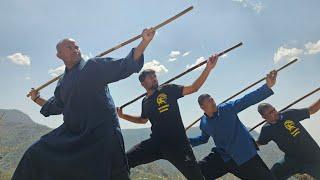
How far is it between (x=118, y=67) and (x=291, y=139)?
4595 mm

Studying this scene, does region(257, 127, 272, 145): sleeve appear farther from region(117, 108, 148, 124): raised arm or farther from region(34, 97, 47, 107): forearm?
region(34, 97, 47, 107): forearm

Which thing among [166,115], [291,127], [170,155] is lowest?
[291,127]

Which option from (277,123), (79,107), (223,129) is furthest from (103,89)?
(277,123)

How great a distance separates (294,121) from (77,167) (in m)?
5.10

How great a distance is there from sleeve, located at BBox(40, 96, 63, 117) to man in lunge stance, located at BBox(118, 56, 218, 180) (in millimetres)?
1658

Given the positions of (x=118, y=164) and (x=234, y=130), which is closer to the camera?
(x=118, y=164)

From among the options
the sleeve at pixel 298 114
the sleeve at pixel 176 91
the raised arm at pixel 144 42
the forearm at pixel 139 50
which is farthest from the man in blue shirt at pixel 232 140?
the forearm at pixel 139 50

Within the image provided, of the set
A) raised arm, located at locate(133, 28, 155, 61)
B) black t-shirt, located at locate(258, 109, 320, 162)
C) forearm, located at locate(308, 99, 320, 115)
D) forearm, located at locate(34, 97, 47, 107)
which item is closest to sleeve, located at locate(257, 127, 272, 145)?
black t-shirt, located at locate(258, 109, 320, 162)

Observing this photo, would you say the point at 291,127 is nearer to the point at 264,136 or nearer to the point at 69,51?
the point at 264,136

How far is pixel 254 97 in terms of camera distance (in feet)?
25.0

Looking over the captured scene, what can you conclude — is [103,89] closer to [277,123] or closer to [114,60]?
[114,60]

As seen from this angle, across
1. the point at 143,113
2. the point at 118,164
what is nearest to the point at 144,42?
the point at 118,164

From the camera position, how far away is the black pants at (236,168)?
7.44 meters

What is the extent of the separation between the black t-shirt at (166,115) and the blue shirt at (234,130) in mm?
1023
